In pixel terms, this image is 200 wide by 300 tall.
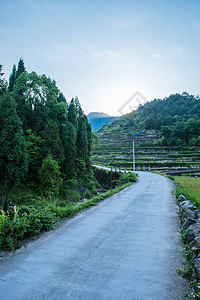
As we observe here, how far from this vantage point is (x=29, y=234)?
4645 millimetres

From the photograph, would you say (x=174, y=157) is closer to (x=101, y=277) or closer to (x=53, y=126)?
(x=53, y=126)

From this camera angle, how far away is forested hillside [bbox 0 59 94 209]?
14531mm

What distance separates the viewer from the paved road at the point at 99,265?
2.69 metres

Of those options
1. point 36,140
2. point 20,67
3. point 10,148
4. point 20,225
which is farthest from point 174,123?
point 20,225

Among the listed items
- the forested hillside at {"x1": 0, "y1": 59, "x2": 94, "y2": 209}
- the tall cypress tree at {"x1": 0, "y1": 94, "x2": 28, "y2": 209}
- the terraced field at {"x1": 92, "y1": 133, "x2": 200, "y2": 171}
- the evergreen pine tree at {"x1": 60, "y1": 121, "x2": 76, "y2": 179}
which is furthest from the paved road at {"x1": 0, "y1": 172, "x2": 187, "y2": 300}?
the terraced field at {"x1": 92, "y1": 133, "x2": 200, "y2": 171}

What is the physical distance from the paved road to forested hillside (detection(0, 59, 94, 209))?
1049cm

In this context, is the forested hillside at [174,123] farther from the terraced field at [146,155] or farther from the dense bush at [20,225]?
the dense bush at [20,225]

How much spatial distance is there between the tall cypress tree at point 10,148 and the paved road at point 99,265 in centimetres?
1012

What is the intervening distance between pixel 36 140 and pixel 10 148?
3.69 metres

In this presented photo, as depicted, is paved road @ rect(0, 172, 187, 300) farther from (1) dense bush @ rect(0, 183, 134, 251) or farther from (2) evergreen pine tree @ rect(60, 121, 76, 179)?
(2) evergreen pine tree @ rect(60, 121, 76, 179)

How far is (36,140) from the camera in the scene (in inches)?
701

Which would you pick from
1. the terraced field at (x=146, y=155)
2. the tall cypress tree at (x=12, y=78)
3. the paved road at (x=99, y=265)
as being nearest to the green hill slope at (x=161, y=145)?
the terraced field at (x=146, y=155)

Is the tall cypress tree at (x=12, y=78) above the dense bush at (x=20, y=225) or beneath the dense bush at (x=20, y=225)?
above

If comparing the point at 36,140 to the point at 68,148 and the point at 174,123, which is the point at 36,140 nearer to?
the point at 68,148
